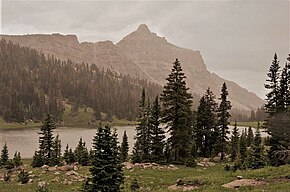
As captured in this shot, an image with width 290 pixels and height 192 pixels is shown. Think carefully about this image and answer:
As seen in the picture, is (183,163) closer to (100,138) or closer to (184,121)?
(184,121)

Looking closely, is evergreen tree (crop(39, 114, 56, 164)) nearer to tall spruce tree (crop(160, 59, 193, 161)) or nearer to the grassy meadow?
the grassy meadow

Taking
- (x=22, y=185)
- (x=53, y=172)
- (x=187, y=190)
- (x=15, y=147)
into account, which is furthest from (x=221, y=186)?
(x=15, y=147)

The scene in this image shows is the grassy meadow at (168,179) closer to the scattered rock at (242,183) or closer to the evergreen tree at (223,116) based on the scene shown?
the scattered rock at (242,183)

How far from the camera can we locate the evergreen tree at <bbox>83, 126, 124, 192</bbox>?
2350 centimetres

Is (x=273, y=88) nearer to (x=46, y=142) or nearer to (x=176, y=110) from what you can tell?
(x=176, y=110)

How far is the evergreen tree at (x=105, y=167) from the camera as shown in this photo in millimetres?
23500

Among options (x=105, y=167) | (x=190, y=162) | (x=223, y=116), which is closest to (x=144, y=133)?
(x=190, y=162)

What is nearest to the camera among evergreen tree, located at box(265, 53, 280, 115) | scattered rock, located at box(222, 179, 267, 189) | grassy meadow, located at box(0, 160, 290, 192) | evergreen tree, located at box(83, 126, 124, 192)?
evergreen tree, located at box(83, 126, 124, 192)

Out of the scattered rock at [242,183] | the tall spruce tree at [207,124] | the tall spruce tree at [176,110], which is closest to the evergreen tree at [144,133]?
the tall spruce tree at [176,110]

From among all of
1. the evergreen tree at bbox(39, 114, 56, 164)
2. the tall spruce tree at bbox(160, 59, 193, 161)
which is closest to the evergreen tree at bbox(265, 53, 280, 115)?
the tall spruce tree at bbox(160, 59, 193, 161)

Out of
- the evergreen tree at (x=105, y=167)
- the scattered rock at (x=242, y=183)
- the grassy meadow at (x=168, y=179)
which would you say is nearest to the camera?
the evergreen tree at (x=105, y=167)

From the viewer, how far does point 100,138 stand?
24.8m

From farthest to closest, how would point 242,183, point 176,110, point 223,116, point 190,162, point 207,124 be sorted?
point 207,124
point 223,116
point 176,110
point 190,162
point 242,183

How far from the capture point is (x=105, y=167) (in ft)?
78.4
